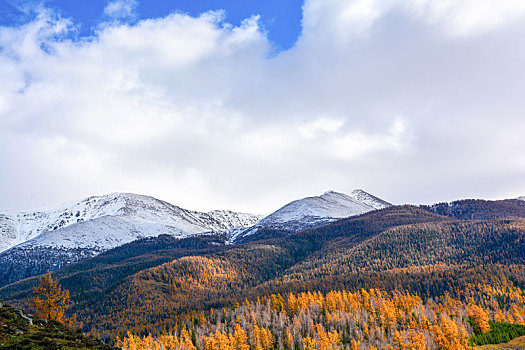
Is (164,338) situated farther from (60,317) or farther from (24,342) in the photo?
(24,342)

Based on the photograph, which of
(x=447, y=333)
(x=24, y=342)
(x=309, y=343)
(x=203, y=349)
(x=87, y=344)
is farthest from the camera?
(x=203, y=349)

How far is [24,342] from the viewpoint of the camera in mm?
38531

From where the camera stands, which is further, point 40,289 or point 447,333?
point 447,333

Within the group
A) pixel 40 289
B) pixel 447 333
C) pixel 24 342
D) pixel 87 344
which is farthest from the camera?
pixel 447 333

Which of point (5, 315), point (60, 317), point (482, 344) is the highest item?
point (5, 315)

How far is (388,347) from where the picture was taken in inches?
6471

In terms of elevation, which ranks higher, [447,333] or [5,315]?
[5,315]

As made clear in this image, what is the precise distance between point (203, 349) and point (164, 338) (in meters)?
24.2

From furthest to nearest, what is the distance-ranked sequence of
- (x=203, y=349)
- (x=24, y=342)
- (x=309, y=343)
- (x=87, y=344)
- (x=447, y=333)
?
(x=203, y=349)
(x=309, y=343)
(x=447, y=333)
(x=87, y=344)
(x=24, y=342)

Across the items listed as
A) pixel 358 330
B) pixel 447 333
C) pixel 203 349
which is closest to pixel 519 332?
pixel 447 333

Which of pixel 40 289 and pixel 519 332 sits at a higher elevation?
pixel 40 289

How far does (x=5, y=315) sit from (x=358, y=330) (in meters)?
187

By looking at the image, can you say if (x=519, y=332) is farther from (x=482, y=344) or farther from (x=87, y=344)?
(x=87, y=344)

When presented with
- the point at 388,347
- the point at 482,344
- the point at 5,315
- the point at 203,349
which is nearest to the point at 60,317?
the point at 5,315
